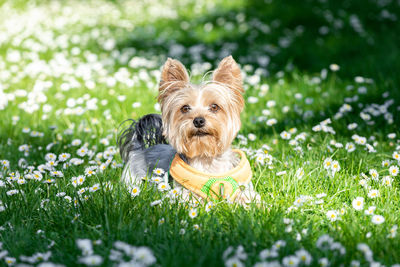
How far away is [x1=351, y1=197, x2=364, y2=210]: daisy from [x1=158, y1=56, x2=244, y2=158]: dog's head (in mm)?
1292

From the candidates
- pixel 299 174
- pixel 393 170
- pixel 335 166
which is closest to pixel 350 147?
pixel 335 166

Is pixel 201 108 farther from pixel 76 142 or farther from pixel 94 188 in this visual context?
pixel 76 142

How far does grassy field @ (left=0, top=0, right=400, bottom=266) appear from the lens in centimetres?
345

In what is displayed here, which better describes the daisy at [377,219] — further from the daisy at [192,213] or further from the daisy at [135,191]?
the daisy at [135,191]

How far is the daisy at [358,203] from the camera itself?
12.7ft

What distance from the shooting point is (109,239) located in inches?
138

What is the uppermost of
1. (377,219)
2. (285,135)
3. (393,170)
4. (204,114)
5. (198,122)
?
(285,135)

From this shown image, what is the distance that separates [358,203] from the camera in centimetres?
392

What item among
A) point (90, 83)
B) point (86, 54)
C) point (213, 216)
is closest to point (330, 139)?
point (213, 216)

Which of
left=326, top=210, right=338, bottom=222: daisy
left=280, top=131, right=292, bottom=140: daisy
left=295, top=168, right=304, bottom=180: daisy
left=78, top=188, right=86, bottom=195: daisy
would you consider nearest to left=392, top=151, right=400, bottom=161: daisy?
left=295, top=168, right=304, bottom=180: daisy

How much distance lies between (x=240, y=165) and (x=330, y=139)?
186cm

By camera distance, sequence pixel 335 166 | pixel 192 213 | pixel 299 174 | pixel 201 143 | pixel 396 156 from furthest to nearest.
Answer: pixel 396 156 < pixel 335 166 < pixel 299 174 < pixel 201 143 < pixel 192 213

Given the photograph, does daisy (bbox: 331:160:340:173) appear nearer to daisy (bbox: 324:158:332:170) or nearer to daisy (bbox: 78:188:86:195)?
daisy (bbox: 324:158:332:170)

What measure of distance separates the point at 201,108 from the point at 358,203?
1671 millimetres
